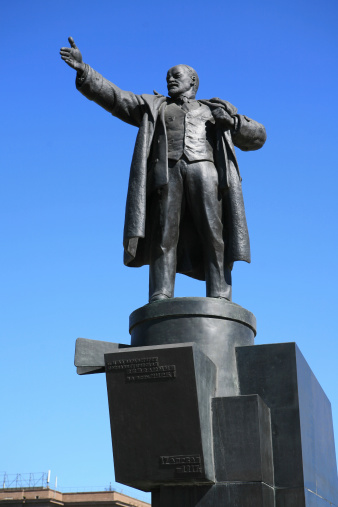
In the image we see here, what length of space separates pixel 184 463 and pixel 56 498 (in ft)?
131

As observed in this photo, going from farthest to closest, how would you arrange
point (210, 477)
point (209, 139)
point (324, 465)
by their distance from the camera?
point (209, 139) → point (324, 465) → point (210, 477)

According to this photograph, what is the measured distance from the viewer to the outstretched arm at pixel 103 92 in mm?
9031

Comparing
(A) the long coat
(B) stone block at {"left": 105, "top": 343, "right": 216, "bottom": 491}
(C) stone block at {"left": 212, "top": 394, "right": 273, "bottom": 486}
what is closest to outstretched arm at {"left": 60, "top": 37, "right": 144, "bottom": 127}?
(A) the long coat

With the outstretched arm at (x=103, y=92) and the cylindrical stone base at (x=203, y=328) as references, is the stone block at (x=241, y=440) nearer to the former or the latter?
the cylindrical stone base at (x=203, y=328)

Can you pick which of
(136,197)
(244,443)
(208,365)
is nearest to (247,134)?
(136,197)

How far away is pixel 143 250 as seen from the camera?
9.31m

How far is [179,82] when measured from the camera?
9648 millimetres

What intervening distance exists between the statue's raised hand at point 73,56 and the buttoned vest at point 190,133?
1208 mm

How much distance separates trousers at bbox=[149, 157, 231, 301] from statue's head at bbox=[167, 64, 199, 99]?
3.54 ft

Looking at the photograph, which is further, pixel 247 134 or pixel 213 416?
pixel 247 134

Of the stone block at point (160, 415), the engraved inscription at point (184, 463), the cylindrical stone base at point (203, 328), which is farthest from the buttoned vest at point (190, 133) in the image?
the engraved inscription at point (184, 463)

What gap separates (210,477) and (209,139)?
4098 mm

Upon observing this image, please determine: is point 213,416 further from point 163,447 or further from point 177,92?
point 177,92

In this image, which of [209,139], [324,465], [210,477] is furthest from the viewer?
[209,139]
